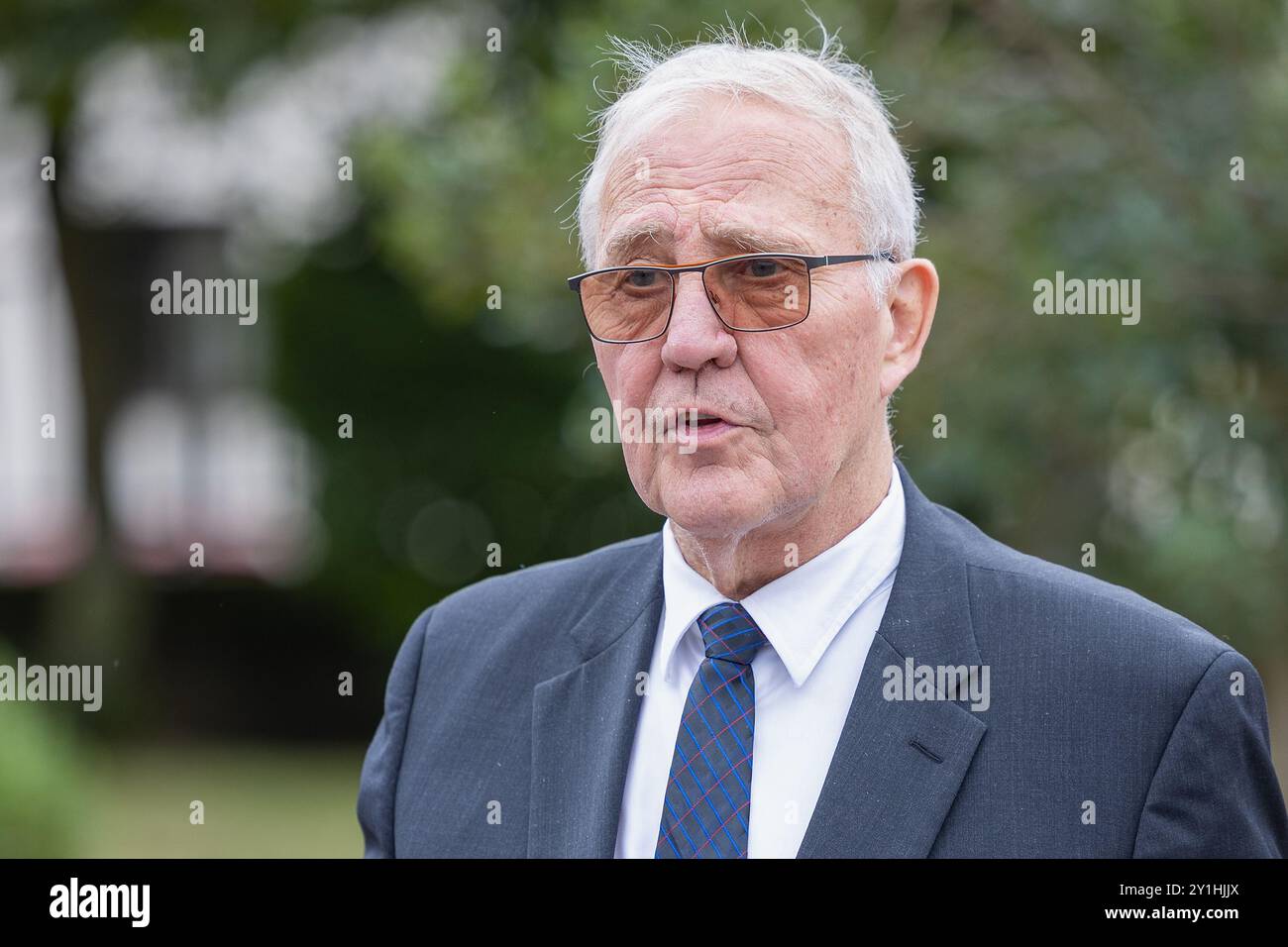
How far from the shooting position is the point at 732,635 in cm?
247

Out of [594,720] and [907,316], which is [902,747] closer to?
[594,720]

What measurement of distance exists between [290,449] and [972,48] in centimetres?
828

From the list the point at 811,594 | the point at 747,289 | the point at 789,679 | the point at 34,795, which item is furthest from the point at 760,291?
→ the point at 34,795

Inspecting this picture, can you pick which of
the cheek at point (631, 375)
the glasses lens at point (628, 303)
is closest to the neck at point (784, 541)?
the cheek at point (631, 375)

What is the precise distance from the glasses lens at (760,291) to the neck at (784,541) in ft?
1.00

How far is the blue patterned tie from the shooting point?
91.7 inches

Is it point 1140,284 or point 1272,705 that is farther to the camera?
point 1272,705

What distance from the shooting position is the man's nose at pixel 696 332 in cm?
239

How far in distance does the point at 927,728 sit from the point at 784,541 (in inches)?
16.0

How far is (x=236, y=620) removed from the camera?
1428cm
